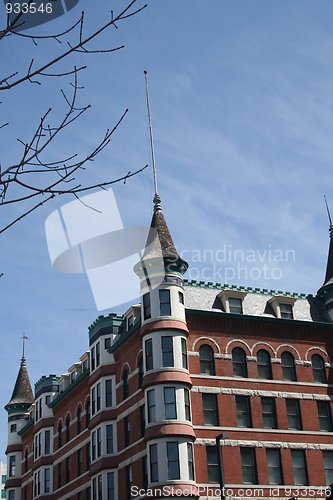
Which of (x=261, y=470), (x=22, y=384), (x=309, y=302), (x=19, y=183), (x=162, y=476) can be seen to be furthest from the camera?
(x=22, y=384)

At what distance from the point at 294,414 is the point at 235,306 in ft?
23.4

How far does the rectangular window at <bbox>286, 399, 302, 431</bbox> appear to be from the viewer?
42844 millimetres

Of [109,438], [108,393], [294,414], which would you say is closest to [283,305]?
[294,414]

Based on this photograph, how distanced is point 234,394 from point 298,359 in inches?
205

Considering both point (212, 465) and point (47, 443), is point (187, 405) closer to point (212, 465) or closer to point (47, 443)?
point (212, 465)

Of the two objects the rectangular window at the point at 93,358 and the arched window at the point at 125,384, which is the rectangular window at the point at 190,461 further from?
the rectangular window at the point at 93,358

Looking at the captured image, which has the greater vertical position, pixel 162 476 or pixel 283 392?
pixel 283 392

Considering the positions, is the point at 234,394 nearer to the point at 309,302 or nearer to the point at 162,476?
the point at 162,476

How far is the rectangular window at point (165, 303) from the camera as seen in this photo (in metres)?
41.8

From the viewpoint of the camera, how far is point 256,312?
45469mm

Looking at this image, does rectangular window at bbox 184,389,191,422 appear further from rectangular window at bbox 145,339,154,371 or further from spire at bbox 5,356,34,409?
spire at bbox 5,356,34,409

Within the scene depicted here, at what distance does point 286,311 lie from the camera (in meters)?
46.3

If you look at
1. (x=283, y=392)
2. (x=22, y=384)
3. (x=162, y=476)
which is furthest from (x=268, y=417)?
(x=22, y=384)

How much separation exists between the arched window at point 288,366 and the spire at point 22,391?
104ft
